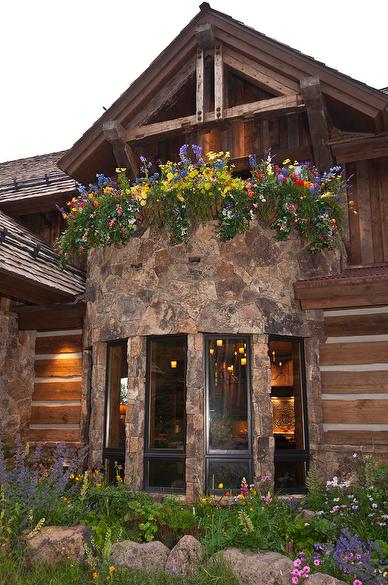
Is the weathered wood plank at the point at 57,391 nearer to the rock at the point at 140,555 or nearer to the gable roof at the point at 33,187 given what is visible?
the gable roof at the point at 33,187

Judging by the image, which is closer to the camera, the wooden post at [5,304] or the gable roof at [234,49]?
the gable roof at [234,49]

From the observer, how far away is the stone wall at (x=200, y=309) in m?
7.08

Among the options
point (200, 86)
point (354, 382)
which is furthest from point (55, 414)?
point (200, 86)

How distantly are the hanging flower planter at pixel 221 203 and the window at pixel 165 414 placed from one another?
1602mm

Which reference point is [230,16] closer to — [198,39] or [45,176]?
[198,39]

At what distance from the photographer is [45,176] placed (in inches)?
455

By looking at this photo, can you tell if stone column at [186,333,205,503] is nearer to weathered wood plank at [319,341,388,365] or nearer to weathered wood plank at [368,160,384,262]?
weathered wood plank at [319,341,388,365]

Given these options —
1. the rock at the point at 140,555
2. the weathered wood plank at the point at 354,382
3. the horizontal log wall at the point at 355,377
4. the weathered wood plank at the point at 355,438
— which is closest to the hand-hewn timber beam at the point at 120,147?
the horizontal log wall at the point at 355,377

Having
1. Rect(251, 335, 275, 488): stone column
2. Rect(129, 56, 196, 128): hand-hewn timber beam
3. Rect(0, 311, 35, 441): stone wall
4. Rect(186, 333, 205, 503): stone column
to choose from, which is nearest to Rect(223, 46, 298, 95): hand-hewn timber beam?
Rect(129, 56, 196, 128): hand-hewn timber beam

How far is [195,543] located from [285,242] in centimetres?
429

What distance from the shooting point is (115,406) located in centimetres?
782

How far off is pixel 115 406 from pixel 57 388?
194 cm

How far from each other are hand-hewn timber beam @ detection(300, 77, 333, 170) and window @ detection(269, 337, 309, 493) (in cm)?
298

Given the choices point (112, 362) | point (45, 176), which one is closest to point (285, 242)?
point (112, 362)
